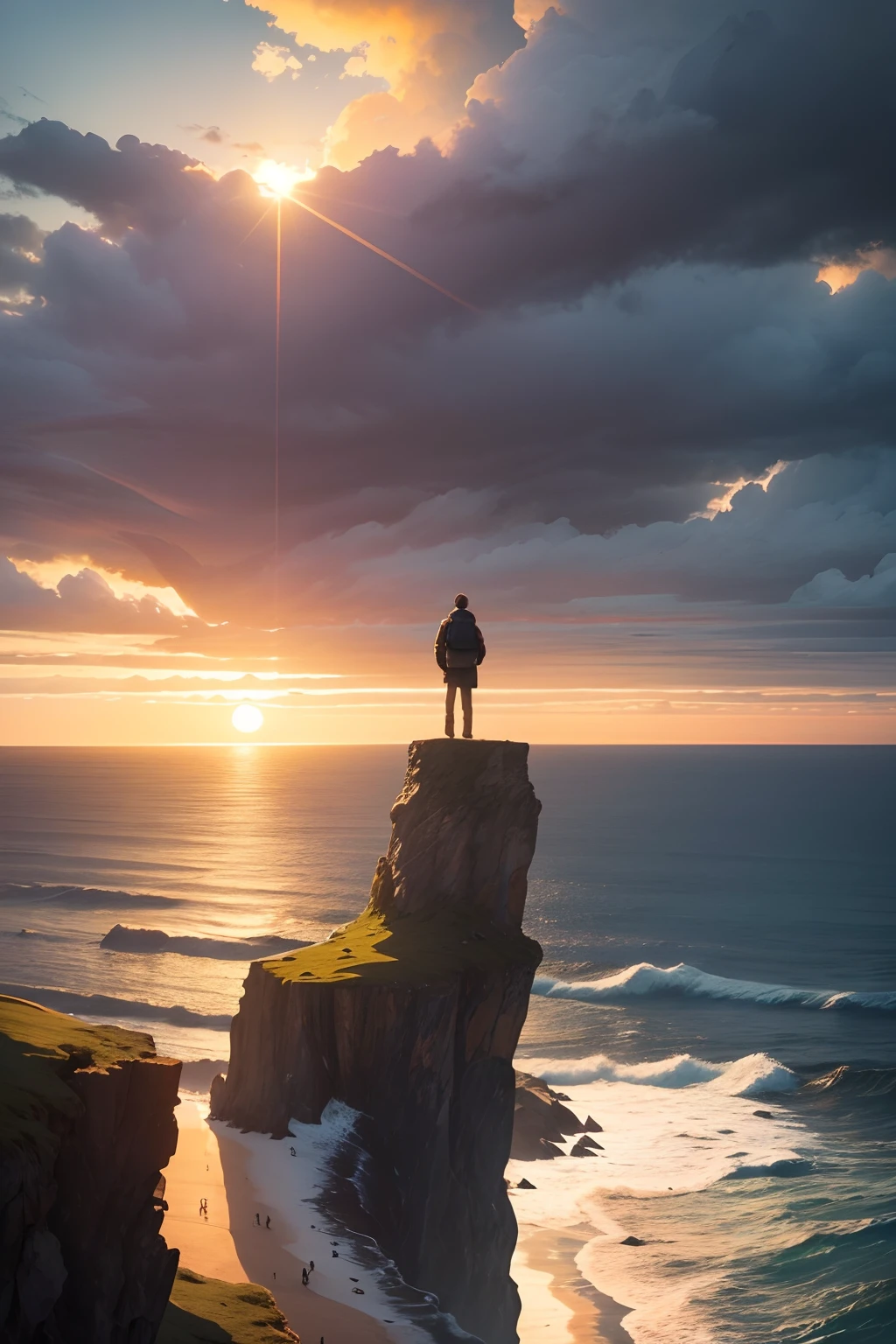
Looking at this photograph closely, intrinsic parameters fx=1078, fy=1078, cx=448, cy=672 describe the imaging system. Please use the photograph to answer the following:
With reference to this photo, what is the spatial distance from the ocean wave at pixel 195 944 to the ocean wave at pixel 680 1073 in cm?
3828

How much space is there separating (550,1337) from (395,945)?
14.9 meters

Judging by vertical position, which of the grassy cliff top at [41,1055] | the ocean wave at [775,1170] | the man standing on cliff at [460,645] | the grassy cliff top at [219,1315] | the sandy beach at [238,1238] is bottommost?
the ocean wave at [775,1170]

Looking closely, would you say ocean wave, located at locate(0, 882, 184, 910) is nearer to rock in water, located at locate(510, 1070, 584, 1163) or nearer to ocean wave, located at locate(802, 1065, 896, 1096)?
rock in water, located at locate(510, 1070, 584, 1163)

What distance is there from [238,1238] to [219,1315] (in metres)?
10.6

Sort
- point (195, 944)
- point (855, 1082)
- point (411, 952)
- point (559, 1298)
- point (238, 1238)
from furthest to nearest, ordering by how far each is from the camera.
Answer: point (195, 944) → point (855, 1082) → point (559, 1298) → point (411, 952) → point (238, 1238)

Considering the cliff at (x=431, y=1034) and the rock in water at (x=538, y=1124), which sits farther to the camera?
the rock in water at (x=538, y=1124)

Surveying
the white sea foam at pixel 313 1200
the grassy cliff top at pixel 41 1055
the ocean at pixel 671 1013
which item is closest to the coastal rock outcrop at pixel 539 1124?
the ocean at pixel 671 1013

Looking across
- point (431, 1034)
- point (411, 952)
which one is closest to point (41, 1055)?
point (431, 1034)

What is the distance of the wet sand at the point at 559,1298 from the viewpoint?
39531mm

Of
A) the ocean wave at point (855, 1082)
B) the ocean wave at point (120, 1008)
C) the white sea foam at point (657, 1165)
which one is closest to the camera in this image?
the white sea foam at point (657, 1165)

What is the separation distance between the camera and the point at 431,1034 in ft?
125

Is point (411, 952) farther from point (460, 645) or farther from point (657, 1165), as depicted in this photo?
point (657, 1165)

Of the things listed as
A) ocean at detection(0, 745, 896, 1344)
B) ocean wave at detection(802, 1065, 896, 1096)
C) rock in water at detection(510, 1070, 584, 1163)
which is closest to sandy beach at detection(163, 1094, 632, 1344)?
ocean at detection(0, 745, 896, 1344)

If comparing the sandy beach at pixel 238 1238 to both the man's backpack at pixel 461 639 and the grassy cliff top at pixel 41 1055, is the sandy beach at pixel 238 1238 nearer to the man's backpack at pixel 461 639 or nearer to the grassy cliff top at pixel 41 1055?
the grassy cliff top at pixel 41 1055
